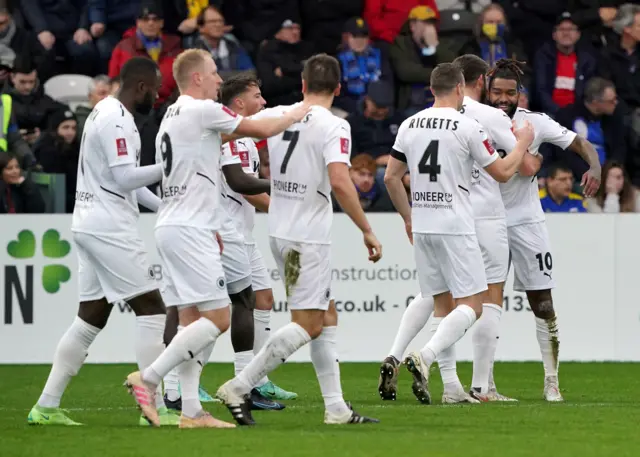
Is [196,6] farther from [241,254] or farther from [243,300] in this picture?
[243,300]

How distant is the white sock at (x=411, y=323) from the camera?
11.3 m

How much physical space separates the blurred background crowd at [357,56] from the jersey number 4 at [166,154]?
7.43m

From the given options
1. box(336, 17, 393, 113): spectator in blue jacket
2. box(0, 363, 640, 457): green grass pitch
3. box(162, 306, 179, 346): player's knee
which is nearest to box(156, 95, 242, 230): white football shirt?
box(0, 363, 640, 457): green grass pitch

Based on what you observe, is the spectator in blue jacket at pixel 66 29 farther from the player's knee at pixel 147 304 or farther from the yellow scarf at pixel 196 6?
the player's knee at pixel 147 304

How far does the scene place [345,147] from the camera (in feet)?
30.0

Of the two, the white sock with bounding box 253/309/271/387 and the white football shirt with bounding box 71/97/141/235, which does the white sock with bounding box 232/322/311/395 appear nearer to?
the white football shirt with bounding box 71/97/141/235

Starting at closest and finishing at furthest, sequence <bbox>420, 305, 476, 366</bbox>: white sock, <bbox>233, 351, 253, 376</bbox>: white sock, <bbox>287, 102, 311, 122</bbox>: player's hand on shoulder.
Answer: <bbox>287, 102, 311, 122</bbox>: player's hand on shoulder < <bbox>420, 305, 476, 366</bbox>: white sock < <bbox>233, 351, 253, 376</bbox>: white sock

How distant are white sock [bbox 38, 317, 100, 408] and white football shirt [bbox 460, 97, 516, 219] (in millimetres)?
3239

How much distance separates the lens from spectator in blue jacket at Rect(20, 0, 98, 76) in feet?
61.7

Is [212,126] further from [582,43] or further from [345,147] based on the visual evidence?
[582,43]

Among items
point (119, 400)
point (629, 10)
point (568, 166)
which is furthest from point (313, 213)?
point (629, 10)

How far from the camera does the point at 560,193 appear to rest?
52.9 ft

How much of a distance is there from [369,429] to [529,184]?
3.42 metres

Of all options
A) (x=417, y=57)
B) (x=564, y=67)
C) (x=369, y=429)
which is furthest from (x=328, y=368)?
(x=564, y=67)
